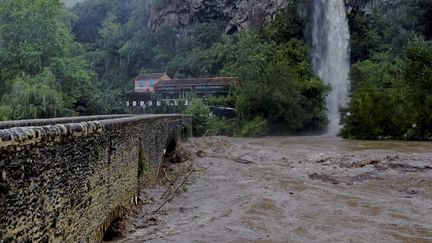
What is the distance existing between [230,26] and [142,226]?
64.9m

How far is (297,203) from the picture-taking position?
43.7 feet

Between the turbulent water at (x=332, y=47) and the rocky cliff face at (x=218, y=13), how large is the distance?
947 cm

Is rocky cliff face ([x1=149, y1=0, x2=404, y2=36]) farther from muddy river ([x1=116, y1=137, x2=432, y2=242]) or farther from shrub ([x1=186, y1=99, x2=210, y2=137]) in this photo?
muddy river ([x1=116, y1=137, x2=432, y2=242])

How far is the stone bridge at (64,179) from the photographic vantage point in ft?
16.0

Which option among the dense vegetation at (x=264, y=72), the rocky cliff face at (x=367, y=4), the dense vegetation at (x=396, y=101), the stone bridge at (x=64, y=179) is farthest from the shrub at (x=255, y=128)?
the stone bridge at (x=64, y=179)

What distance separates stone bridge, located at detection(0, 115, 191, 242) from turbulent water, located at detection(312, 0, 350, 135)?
1673 inches

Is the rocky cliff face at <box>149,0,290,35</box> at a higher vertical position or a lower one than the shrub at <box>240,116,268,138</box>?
higher

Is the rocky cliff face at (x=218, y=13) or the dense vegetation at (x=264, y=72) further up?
the rocky cliff face at (x=218, y=13)

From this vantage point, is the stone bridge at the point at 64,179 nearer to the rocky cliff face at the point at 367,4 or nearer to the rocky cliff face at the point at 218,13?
the rocky cliff face at the point at 367,4

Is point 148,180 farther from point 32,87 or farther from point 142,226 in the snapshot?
point 32,87

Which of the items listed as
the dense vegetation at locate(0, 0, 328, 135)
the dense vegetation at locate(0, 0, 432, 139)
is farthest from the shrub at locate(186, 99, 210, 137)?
the dense vegetation at locate(0, 0, 328, 135)

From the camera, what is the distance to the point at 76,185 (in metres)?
6.87

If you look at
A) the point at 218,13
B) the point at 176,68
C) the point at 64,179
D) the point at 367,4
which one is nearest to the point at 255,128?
the point at 367,4

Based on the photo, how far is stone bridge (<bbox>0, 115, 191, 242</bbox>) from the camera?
16.0 ft
